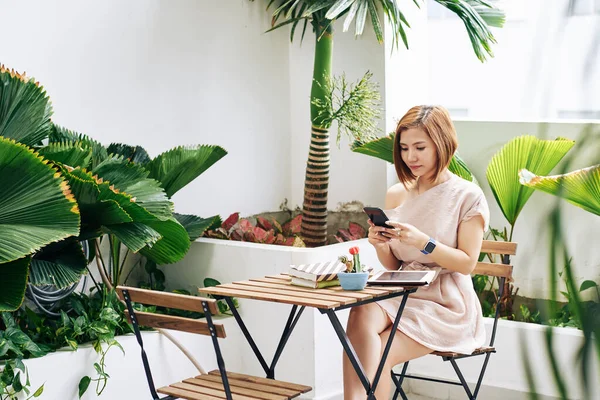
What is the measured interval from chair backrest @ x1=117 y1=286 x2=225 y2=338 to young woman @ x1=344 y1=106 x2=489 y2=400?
625 mm

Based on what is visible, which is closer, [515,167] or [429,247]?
[429,247]

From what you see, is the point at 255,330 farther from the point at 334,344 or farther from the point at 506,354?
the point at 506,354

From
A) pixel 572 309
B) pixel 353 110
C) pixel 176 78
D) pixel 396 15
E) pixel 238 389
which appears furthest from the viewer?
pixel 176 78

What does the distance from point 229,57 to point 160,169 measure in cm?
126

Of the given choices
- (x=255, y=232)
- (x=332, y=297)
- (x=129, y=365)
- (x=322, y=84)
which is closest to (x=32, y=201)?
(x=129, y=365)

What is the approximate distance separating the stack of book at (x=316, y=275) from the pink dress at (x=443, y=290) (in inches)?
10.2

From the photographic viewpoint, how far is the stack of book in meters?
2.86

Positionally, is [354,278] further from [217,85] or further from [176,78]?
[217,85]

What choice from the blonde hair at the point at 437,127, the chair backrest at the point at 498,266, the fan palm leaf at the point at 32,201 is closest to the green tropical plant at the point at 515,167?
the chair backrest at the point at 498,266

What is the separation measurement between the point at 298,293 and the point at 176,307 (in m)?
0.42

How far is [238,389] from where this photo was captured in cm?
276

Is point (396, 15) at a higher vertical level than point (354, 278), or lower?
higher

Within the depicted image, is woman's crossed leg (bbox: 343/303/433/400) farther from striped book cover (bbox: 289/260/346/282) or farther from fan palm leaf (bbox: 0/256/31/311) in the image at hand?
fan palm leaf (bbox: 0/256/31/311)

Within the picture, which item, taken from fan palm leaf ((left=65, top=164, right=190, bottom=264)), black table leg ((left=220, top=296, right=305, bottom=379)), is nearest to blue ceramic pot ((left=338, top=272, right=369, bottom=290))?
black table leg ((left=220, top=296, right=305, bottom=379))
